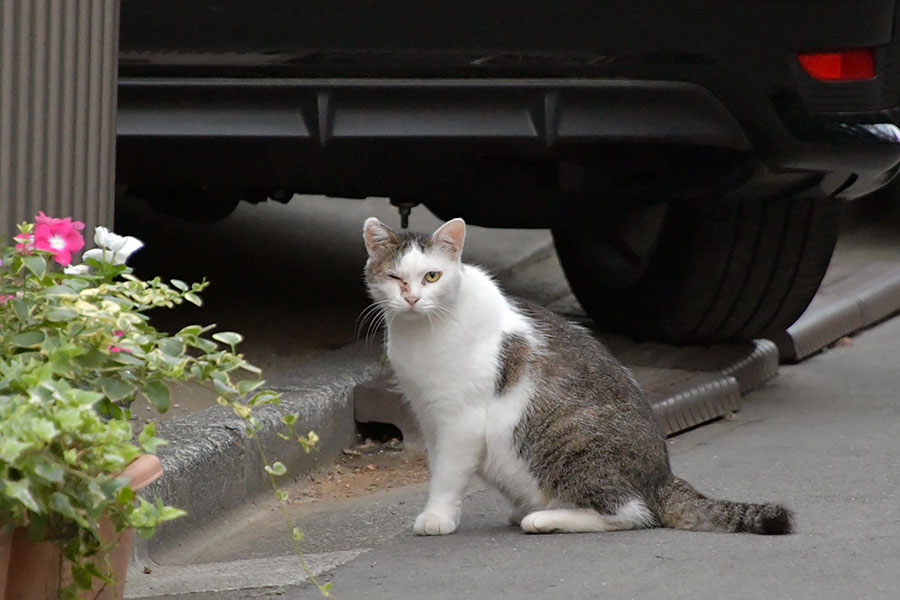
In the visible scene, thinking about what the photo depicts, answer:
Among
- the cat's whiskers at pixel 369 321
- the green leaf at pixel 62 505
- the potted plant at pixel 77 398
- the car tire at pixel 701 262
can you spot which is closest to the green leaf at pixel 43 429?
the potted plant at pixel 77 398

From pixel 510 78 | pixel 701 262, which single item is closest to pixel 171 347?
pixel 510 78

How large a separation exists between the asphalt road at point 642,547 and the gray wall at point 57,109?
2.58 ft

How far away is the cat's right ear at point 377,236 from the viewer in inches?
131

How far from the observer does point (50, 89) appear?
2.80 metres

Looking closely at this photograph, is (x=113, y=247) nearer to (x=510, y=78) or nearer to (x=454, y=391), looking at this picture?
(x=454, y=391)

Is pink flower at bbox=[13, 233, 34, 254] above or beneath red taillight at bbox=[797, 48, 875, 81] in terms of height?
beneath

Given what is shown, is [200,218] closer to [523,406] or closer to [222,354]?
[523,406]

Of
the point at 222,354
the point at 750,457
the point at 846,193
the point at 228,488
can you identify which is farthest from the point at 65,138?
the point at 846,193

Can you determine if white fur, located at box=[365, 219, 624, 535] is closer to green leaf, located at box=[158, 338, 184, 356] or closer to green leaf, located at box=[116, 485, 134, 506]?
green leaf, located at box=[158, 338, 184, 356]

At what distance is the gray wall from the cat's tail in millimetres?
1371

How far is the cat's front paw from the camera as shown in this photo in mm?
3180

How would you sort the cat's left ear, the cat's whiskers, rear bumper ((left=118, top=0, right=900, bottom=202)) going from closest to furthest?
the cat's left ear < rear bumper ((left=118, top=0, right=900, bottom=202)) < the cat's whiskers

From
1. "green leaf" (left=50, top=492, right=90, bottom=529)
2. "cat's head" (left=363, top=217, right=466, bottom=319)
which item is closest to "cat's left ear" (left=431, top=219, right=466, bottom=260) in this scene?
"cat's head" (left=363, top=217, right=466, bottom=319)

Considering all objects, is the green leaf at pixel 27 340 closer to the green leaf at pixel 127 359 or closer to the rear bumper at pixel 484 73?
the green leaf at pixel 127 359
